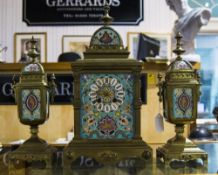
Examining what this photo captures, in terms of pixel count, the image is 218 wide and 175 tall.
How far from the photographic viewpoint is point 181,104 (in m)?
1.15

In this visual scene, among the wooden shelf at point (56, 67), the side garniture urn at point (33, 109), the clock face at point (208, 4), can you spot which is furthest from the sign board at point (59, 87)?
the clock face at point (208, 4)

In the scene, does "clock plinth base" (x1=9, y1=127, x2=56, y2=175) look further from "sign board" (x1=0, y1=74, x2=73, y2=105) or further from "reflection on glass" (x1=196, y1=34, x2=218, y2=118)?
"reflection on glass" (x1=196, y1=34, x2=218, y2=118)

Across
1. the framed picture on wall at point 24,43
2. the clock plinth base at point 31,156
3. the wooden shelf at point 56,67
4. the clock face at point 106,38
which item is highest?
the framed picture on wall at point 24,43

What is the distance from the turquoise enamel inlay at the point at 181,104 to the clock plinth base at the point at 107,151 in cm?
13

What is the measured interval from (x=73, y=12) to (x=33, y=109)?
11.7ft

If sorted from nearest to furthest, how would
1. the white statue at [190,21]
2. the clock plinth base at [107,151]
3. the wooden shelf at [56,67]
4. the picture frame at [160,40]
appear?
the clock plinth base at [107,151], the wooden shelf at [56,67], the white statue at [190,21], the picture frame at [160,40]

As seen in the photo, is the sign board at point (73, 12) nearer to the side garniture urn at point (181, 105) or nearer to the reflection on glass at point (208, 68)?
the reflection on glass at point (208, 68)

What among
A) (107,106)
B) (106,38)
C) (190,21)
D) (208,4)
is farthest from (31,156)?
(208,4)

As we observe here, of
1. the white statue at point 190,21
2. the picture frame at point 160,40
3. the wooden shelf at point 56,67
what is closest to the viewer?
the wooden shelf at point 56,67

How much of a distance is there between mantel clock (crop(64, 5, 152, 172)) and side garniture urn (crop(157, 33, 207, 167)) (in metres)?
0.08

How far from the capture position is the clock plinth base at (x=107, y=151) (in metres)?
1.10

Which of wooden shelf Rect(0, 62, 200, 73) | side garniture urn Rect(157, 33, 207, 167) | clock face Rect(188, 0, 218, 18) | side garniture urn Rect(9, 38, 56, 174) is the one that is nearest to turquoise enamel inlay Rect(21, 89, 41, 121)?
side garniture urn Rect(9, 38, 56, 174)

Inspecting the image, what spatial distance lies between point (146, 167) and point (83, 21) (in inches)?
142

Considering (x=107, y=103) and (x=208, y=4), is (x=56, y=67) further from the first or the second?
(x=208, y=4)
